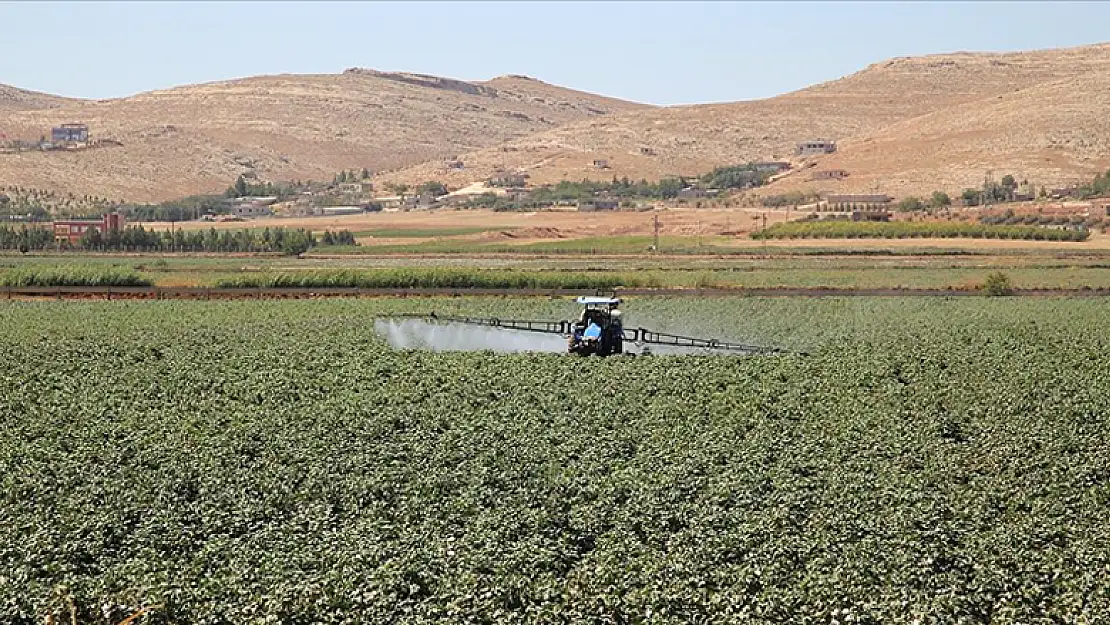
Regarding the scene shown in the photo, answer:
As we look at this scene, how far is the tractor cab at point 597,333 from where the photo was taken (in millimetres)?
35500

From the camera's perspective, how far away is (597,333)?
35562 millimetres

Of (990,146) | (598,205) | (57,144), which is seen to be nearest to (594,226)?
(598,205)

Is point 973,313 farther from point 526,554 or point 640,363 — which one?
point 526,554

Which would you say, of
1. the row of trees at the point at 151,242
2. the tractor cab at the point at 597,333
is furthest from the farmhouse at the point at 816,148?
the tractor cab at the point at 597,333

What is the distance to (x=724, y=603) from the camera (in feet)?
51.1

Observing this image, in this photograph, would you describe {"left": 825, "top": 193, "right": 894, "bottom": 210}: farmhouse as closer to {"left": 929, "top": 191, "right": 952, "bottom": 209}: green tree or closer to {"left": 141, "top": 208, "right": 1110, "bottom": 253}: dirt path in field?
{"left": 929, "top": 191, "right": 952, "bottom": 209}: green tree

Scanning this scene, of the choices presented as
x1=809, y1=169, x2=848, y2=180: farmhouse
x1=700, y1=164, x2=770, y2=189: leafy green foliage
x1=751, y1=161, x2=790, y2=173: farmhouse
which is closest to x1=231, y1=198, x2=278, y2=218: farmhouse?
x1=700, y1=164, x2=770, y2=189: leafy green foliage

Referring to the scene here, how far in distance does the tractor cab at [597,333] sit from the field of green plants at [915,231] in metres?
54.0

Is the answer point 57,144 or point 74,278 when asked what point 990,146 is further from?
point 57,144

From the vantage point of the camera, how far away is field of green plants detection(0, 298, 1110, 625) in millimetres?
15820

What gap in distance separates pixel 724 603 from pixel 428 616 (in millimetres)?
3090

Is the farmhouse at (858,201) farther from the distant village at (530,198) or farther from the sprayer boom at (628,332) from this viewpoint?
the sprayer boom at (628,332)

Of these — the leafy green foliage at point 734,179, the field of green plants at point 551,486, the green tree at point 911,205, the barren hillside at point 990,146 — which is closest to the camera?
the field of green plants at point 551,486

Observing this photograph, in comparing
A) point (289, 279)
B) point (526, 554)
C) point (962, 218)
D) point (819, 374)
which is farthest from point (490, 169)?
point (526, 554)
